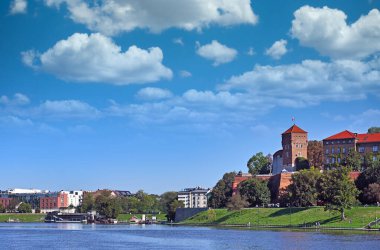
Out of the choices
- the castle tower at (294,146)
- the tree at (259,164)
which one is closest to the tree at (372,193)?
the castle tower at (294,146)

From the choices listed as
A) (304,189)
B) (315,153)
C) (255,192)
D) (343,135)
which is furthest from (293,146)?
(304,189)

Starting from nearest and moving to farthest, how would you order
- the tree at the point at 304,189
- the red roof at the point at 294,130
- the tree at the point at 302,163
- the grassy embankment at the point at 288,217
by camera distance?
the grassy embankment at the point at 288,217 → the tree at the point at 304,189 → the tree at the point at 302,163 → the red roof at the point at 294,130

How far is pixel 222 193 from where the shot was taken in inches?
4756

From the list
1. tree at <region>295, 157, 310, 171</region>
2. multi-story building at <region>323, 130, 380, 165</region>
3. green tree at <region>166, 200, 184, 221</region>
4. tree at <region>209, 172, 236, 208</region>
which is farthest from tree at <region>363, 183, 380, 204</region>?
green tree at <region>166, 200, 184, 221</region>

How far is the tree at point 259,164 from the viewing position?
447 ft

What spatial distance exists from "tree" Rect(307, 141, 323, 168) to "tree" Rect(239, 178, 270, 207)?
65.0ft

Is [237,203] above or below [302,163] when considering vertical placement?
below

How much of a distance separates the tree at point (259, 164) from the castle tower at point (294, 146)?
892cm

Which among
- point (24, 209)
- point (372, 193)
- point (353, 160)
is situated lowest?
point (24, 209)

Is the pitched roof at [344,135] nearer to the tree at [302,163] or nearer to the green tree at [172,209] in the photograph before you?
the tree at [302,163]

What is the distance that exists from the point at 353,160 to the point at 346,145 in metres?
10.7

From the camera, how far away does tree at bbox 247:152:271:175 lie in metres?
136

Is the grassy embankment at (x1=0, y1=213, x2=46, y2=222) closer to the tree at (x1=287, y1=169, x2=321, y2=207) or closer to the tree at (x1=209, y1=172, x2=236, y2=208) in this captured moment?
the tree at (x1=209, y1=172, x2=236, y2=208)

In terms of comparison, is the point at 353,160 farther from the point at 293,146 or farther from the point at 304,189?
the point at 304,189
